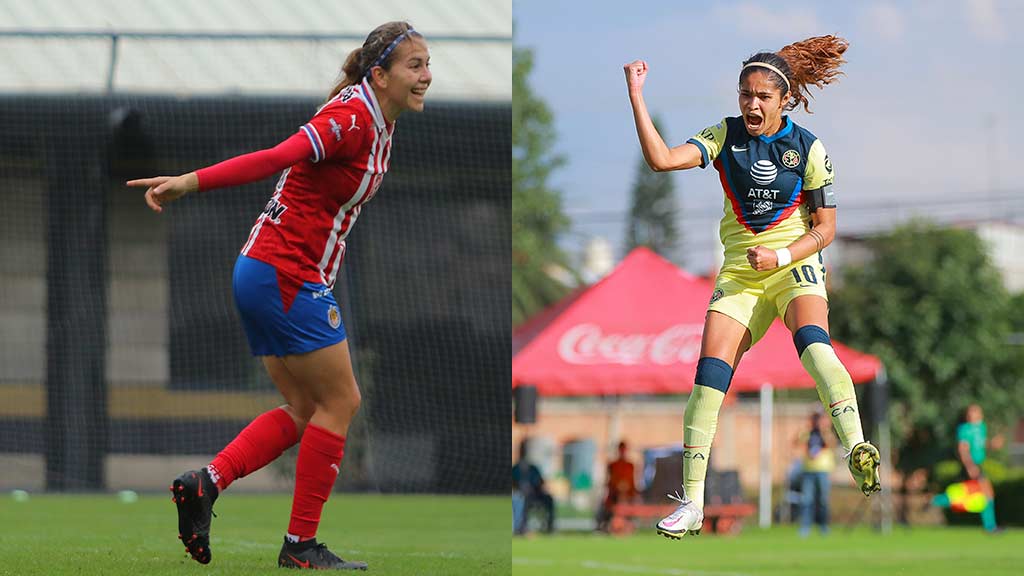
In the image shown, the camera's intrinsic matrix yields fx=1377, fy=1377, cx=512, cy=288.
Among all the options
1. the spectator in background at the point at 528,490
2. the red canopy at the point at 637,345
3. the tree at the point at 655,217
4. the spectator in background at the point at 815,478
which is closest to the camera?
the red canopy at the point at 637,345

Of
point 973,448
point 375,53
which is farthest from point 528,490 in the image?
point 375,53

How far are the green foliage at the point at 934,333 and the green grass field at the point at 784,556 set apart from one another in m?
12.7

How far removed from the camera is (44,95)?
19328mm

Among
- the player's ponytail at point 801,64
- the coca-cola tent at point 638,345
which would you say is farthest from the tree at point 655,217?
the player's ponytail at point 801,64

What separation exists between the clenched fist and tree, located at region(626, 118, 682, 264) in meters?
87.7

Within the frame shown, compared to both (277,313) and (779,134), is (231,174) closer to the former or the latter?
(277,313)

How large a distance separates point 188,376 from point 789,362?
8.88 meters

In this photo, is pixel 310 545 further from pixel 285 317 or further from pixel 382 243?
pixel 382 243

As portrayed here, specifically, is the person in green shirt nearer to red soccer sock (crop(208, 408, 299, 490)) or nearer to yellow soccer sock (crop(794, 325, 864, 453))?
yellow soccer sock (crop(794, 325, 864, 453))

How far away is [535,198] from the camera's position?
5456 centimetres

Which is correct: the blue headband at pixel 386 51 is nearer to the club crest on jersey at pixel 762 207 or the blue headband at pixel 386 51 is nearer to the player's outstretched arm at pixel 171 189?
the player's outstretched arm at pixel 171 189

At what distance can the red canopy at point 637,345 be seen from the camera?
18.2 m

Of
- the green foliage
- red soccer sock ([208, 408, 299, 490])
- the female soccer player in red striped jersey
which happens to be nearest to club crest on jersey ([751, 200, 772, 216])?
the female soccer player in red striped jersey

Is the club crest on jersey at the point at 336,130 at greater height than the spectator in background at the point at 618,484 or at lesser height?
greater
